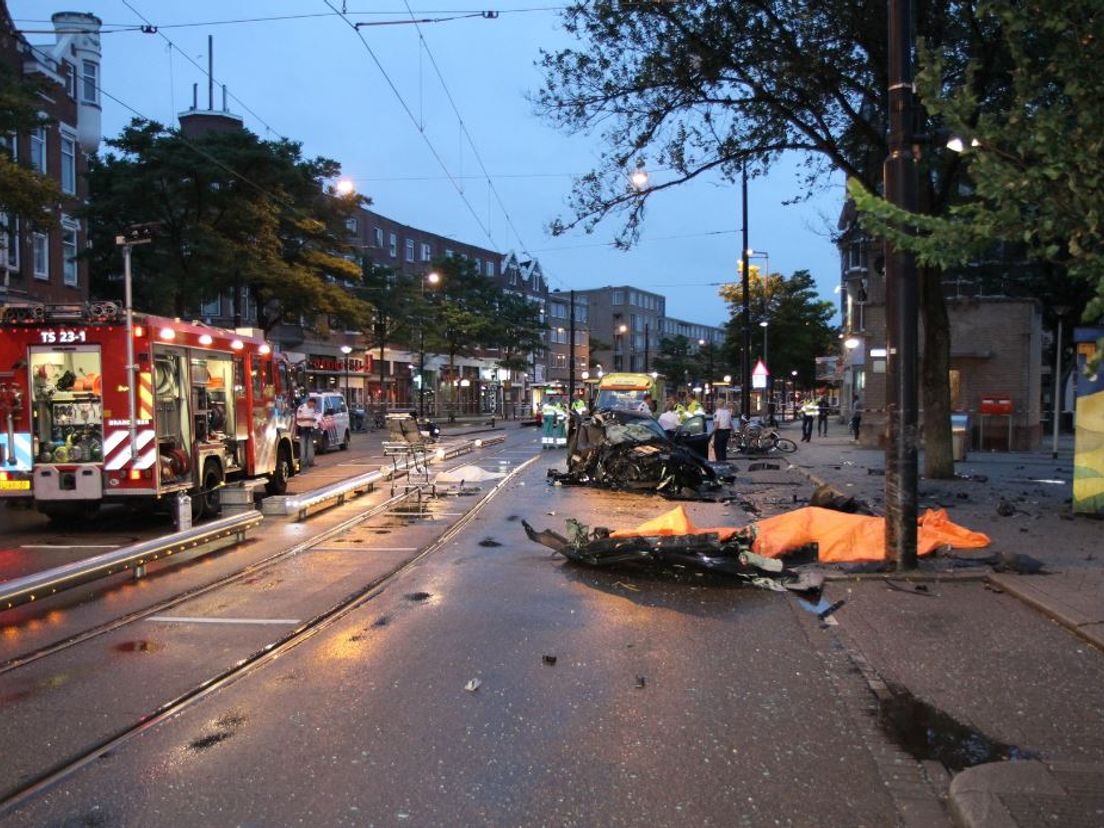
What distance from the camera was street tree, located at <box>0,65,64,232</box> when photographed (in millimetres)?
13969

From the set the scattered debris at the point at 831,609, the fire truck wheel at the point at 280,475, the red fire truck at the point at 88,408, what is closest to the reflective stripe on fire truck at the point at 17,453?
the red fire truck at the point at 88,408

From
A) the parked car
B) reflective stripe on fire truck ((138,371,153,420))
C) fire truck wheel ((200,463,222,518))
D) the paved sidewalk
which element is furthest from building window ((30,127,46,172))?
the paved sidewalk

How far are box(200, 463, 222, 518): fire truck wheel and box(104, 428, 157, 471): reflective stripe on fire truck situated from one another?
1407 millimetres

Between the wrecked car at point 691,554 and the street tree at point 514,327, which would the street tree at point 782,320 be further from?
the wrecked car at point 691,554

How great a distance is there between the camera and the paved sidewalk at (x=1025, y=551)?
3.58 metres

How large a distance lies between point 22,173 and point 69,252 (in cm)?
1761

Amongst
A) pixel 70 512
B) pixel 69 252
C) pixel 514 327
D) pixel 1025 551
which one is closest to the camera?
pixel 1025 551

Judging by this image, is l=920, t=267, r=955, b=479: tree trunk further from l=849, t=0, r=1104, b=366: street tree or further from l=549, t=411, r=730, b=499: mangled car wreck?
l=849, t=0, r=1104, b=366: street tree

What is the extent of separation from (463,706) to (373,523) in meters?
7.51

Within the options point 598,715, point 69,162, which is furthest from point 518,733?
point 69,162

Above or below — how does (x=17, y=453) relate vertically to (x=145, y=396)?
Result: below

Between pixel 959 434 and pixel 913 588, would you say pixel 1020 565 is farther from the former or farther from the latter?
pixel 959 434

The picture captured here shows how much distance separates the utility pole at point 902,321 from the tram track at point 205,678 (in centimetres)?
486

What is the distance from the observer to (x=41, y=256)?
91.6ft
